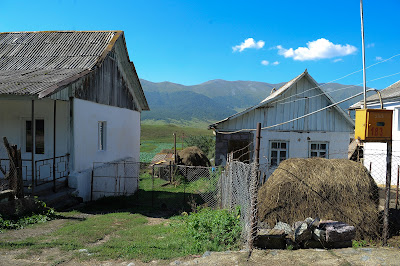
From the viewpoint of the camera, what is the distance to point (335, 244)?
19.0 ft

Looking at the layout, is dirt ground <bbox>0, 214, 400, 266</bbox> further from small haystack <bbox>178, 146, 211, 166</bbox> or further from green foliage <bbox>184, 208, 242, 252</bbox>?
small haystack <bbox>178, 146, 211, 166</bbox>

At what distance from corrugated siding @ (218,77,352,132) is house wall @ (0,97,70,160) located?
27.6 ft

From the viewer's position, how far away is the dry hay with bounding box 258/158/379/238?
7047 millimetres

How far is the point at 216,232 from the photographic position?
625 centimetres

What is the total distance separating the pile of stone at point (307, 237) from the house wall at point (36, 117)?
26.7 ft

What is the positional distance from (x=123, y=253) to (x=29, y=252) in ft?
5.58

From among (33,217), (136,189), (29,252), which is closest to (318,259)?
(29,252)

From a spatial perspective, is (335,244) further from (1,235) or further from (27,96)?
(27,96)

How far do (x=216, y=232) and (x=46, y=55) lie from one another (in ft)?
37.2

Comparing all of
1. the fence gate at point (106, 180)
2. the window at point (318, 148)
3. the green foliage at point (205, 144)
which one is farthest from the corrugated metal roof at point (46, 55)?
the green foliage at point (205, 144)

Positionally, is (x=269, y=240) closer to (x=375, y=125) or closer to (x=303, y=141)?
(x=375, y=125)

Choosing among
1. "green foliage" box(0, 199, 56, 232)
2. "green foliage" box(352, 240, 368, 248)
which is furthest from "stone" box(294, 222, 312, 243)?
"green foliage" box(0, 199, 56, 232)

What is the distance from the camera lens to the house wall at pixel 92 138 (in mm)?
11438

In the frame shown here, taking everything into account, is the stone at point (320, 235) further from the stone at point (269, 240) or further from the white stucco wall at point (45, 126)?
the white stucco wall at point (45, 126)
